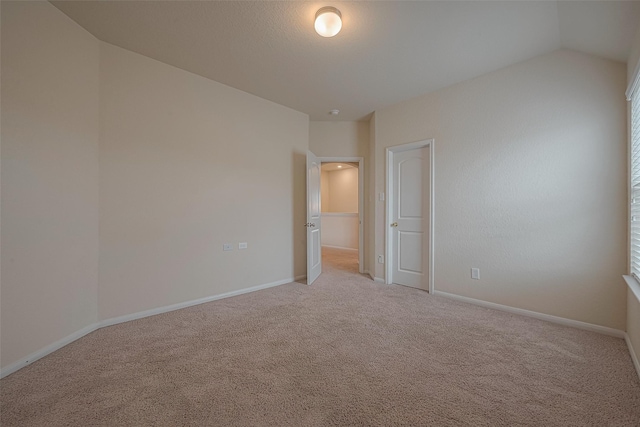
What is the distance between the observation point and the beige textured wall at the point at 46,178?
180cm

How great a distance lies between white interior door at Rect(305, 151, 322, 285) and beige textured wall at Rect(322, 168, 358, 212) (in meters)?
4.10

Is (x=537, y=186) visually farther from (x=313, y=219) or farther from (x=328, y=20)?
(x=313, y=219)

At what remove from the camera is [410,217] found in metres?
3.82

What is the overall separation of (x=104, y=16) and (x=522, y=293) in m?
4.69

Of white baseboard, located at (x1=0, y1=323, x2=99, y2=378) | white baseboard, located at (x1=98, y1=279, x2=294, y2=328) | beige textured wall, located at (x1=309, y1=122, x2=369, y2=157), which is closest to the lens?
white baseboard, located at (x1=0, y1=323, x2=99, y2=378)

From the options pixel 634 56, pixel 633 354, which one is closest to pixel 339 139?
pixel 634 56

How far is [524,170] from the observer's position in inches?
108

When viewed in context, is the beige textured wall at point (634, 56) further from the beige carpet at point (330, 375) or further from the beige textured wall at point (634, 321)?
the beige carpet at point (330, 375)

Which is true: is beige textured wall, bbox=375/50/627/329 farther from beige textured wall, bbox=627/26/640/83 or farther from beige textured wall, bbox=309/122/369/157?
beige textured wall, bbox=309/122/369/157

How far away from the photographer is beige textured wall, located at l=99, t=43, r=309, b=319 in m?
2.56

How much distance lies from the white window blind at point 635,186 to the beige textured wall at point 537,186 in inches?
5.4

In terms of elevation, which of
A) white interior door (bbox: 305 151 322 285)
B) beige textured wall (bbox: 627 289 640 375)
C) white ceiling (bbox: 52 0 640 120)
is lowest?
beige textured wall (bbox: 627 289 640 375)

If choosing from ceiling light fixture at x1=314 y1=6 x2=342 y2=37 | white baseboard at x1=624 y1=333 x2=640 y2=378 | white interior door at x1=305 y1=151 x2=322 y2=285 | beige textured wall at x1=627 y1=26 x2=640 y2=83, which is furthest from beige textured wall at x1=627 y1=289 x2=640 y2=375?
white interior door at x1=305 y1=151 x2=322 y2=285

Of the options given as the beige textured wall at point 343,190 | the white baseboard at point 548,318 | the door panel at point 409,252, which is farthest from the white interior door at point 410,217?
the beige textured wall at point 343,190
